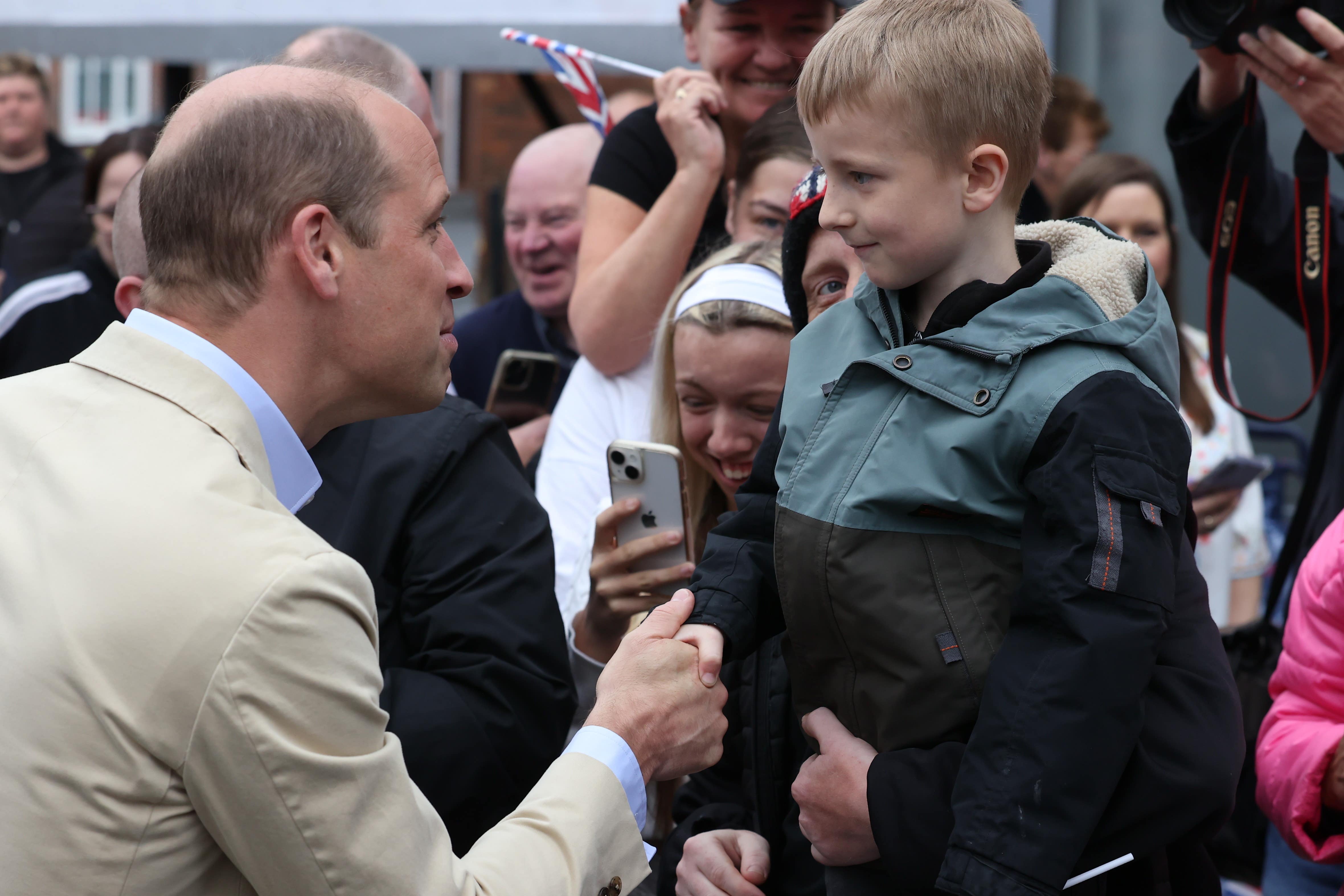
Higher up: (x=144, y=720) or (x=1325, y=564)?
(x=144, y=720)

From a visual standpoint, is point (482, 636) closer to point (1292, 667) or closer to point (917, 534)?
point (917, 534)

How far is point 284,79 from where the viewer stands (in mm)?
1565

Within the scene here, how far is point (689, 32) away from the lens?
3195 millimetres

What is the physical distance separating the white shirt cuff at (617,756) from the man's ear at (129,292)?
3.63 feet

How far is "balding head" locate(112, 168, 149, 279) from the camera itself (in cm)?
230

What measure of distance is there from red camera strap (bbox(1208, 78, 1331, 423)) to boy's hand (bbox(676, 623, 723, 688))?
1.47m

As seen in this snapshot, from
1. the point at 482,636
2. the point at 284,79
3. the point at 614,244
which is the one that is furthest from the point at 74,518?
the point at 614,244

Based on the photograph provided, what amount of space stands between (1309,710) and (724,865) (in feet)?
3.13

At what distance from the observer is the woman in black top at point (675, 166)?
2.73 metres

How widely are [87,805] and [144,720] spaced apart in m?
0.10

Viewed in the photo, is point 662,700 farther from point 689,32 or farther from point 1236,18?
point 689,32

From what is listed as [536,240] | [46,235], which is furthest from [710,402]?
[46,235]

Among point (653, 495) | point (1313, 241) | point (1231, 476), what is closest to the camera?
point (653, 495)

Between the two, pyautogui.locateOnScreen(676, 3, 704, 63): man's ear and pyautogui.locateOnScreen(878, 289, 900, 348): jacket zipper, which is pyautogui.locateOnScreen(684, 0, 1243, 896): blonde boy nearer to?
pyautogui.locateOnScreen(878, 289, 900, 348): jacket zipper
